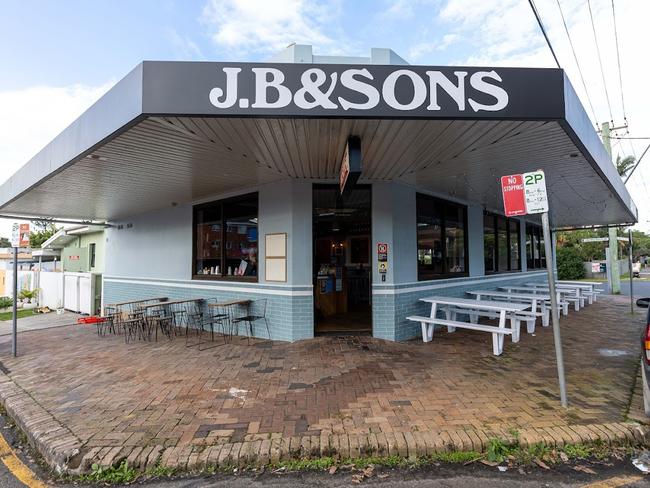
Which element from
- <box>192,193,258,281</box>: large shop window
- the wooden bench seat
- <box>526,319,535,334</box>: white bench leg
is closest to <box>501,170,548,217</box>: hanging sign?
the wooden bench seat

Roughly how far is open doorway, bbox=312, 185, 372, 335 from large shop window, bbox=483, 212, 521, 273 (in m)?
3.63

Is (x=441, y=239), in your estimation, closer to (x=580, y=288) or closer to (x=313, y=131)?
(x=313, y=131)

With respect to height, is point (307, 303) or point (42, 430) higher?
point (307, 303)

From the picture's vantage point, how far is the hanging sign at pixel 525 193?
13.2ft

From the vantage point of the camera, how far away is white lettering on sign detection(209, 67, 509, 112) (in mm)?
3844

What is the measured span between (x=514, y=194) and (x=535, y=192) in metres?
0.22

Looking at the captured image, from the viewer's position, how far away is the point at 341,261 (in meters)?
10.5

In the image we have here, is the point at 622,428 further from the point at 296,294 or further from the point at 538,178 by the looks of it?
the point at 296,294

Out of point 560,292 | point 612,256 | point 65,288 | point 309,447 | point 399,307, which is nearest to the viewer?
point 309,447

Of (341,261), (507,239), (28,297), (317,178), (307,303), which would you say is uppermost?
(317,178)

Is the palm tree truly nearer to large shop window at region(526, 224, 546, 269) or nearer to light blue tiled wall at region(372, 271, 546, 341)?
large shop window at region(526, 224, 546, 269)

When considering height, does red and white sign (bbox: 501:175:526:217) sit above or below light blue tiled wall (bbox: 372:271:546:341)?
above

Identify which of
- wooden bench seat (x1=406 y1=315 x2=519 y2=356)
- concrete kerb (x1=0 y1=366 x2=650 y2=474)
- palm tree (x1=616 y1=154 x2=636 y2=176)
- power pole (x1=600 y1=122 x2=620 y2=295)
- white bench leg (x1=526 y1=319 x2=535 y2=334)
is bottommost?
concrete kerb (x1=0 y1=366 x2=650 y2=474)

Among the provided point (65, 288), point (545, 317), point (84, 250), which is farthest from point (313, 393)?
point (84, 250)
